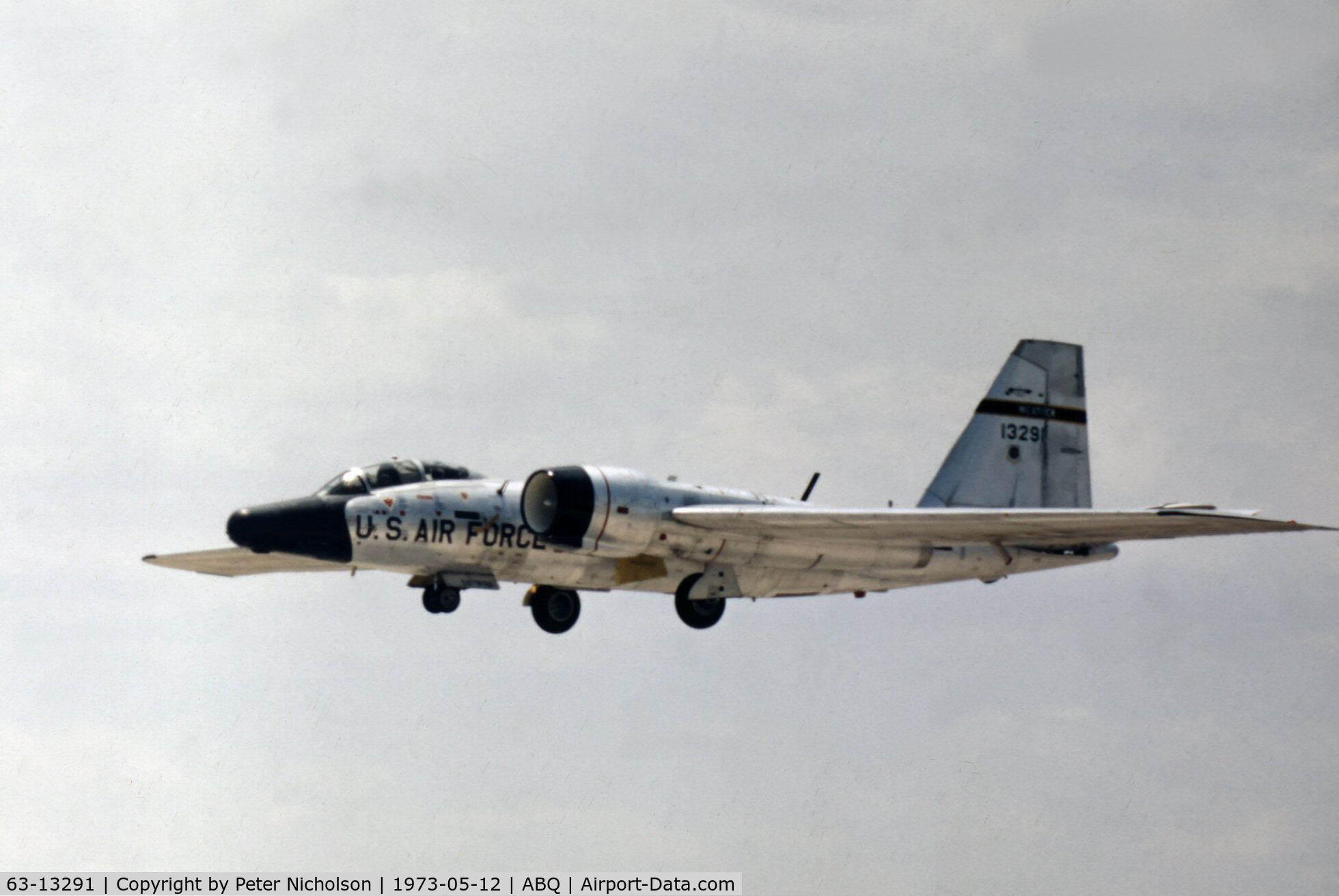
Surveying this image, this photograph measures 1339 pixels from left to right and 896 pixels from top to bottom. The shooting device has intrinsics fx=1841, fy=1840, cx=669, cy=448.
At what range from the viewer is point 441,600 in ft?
105

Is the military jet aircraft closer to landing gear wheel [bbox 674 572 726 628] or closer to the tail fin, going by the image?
landing gear wheel [bbox 674 572 726 628]

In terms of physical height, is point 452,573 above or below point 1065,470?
below

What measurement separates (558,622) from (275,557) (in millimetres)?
6351

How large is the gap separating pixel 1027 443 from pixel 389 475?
13.0m

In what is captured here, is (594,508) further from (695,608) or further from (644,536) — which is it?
(695,608)

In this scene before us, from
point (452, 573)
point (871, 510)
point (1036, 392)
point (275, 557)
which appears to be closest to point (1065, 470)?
point (1036, 392)

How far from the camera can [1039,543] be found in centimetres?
3372

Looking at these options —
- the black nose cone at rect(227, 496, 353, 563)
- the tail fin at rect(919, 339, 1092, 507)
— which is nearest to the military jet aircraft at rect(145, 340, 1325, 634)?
the black nose cone at rect(227, 496, 353, 563)


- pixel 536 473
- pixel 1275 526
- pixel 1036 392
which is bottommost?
pixel 1275 526

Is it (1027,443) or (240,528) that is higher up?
(1027,443)

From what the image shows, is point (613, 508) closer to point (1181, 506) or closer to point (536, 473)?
point (536, 473)

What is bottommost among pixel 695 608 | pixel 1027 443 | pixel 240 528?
pixel 695 608

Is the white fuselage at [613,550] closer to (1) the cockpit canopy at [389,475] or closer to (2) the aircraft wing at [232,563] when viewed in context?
(1) the cockpit canopy at [389,475]

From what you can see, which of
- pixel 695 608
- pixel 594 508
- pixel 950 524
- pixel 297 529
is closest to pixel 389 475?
pixel 297 529
